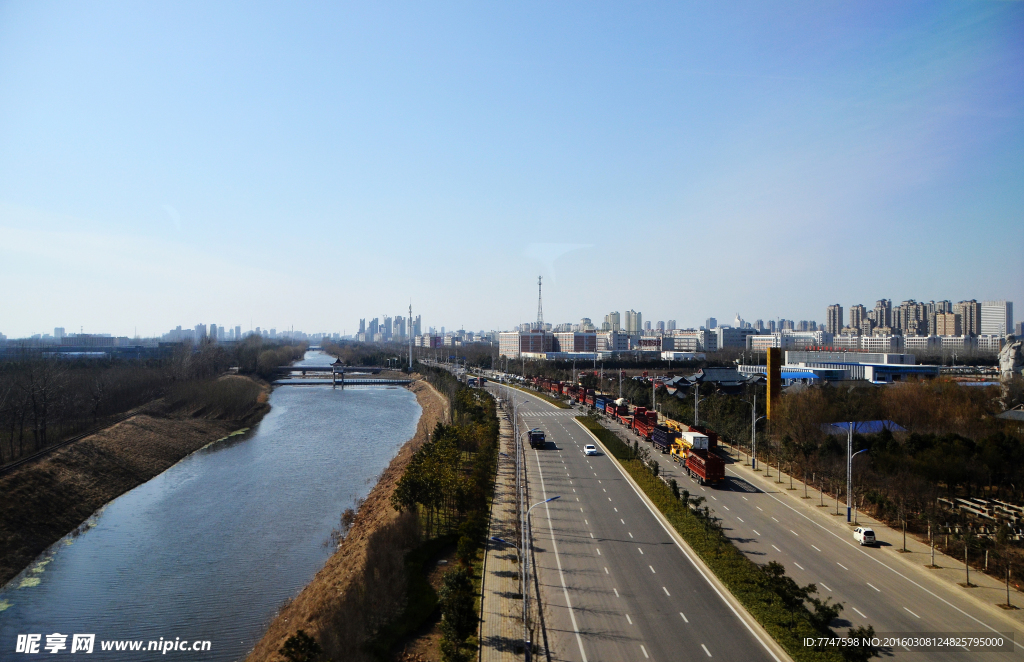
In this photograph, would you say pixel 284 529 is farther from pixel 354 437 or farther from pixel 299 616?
Answer: pixel 354 437

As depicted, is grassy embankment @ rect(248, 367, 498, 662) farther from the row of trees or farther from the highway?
the row of trees

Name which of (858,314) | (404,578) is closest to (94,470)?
(404,578)

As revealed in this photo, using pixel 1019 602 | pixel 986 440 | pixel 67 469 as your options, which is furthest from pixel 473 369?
pixel 1019 602

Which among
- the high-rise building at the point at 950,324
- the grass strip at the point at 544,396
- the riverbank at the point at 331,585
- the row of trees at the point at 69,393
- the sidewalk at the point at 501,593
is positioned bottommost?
the riverbank at the point at 331,585

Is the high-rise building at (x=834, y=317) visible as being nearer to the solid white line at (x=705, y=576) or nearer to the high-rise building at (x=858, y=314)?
the high-rise building at (x=858, y=314)

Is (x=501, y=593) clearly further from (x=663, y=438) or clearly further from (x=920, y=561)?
(x=663, y=438)

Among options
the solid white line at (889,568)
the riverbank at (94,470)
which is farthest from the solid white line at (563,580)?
the riverbank at (94,470)
